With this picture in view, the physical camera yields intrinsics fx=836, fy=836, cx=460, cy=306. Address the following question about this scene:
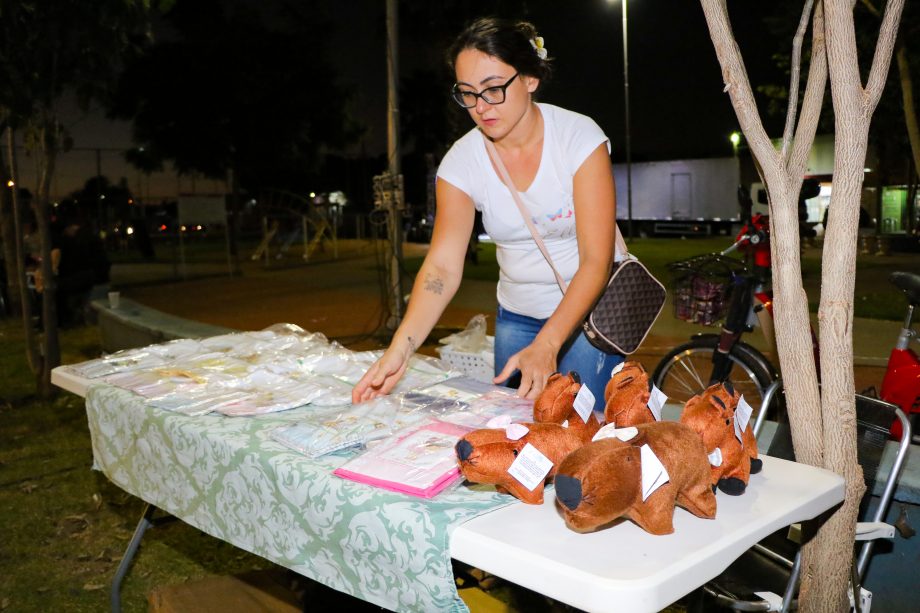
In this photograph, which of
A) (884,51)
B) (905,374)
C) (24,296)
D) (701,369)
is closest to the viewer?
(884,51)

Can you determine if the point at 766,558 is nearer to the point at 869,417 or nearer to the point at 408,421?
the point at 869,417

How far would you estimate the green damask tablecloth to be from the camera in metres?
1.62

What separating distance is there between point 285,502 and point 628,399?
0.83m

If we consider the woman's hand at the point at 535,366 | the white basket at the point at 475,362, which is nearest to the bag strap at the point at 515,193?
the woman's hand at the point at 535,366

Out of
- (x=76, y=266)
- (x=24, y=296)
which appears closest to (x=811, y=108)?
(x=24, y=296)

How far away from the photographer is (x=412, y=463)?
182cm

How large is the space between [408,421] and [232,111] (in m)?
27.6

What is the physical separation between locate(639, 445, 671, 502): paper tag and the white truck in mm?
31693

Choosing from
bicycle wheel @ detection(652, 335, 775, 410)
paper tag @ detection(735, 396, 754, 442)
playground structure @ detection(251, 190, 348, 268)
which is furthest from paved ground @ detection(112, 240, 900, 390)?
paper tag @ detection(735, 396, 754, 442)

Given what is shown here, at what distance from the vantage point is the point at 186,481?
7.66 ft

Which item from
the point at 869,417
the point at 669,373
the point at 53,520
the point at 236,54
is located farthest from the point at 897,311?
the point at 236,54

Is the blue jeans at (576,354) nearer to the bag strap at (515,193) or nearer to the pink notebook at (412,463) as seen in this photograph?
the bag strap at (515,193)

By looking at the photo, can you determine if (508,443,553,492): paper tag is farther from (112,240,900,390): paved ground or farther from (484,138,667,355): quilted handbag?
(112,240,900,390): paved ground

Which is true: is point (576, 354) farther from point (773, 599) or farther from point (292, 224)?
point (292, 224)
